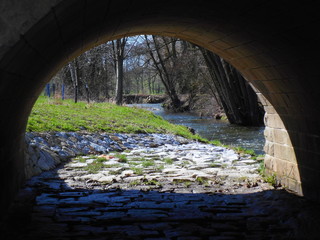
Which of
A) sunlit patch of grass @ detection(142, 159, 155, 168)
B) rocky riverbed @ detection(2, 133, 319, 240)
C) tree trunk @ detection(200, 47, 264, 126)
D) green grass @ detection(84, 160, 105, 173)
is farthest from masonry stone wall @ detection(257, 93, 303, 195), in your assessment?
tree trunk @ detection(200, 47, 264, 126)

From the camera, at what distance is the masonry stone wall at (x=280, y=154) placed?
579 cm

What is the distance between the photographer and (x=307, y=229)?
14.2 ft

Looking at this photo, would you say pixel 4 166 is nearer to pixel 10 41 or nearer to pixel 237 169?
pixel 10 41

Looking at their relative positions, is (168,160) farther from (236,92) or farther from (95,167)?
(236,92)

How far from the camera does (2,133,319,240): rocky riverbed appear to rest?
4.24 metres

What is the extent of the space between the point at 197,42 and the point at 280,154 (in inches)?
87.6

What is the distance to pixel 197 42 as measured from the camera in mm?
6652

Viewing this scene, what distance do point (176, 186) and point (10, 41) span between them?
434cm

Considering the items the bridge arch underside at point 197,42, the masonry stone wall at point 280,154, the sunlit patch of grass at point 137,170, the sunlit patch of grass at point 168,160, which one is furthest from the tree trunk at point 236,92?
the bridge arch underside at point 197,42

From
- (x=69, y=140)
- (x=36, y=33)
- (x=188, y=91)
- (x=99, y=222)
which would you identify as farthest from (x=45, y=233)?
→ (x=188, y=91)

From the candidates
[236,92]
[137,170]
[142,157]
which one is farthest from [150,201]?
[236,92]

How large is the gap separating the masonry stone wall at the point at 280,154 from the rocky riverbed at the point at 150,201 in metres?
0.22

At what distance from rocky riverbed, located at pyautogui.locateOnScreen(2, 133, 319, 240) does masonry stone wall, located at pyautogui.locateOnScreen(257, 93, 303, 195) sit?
0.22 meters

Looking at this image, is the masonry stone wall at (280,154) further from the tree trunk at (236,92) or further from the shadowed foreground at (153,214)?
the tree trunk at (236,92)
